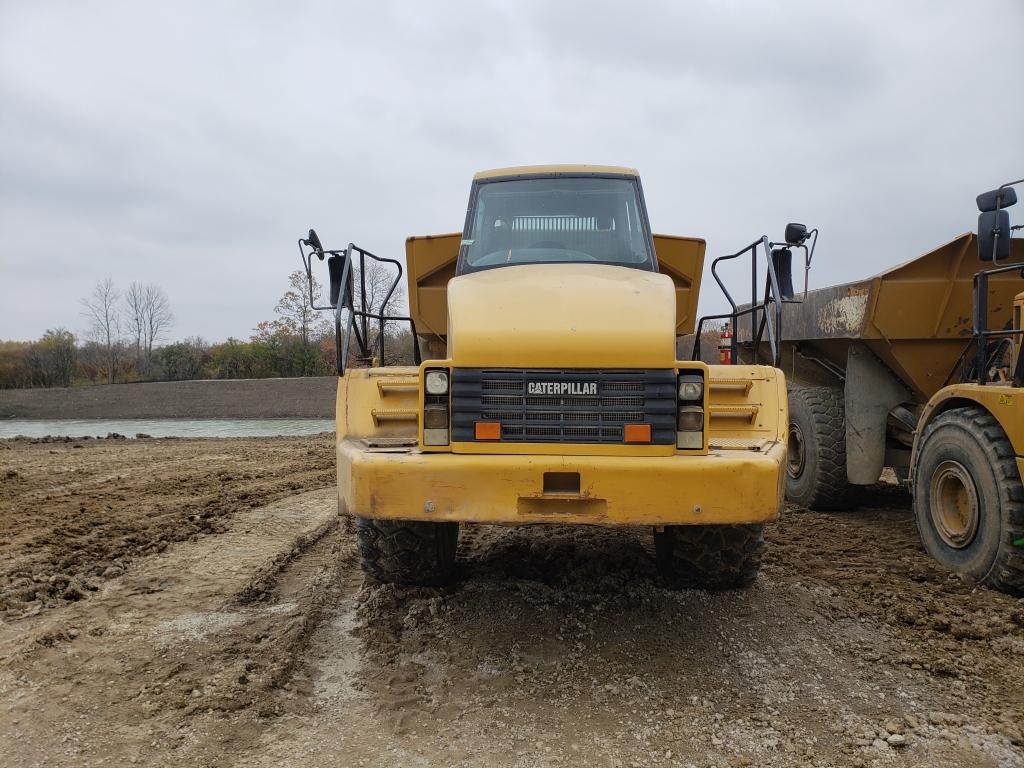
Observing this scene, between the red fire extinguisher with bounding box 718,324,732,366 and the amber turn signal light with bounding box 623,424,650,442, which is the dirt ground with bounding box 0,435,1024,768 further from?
the red fire extinguisher with bounding box 718,324,732,366

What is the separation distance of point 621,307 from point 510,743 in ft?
6.87

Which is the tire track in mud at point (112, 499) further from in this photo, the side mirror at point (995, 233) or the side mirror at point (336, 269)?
the side mirror at point (995, 233)

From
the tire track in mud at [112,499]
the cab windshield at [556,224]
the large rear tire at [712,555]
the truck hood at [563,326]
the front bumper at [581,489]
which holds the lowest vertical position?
the tire track in mud at [112,499]

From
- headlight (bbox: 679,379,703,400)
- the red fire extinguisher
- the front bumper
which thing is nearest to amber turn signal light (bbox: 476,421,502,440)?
the front bumper

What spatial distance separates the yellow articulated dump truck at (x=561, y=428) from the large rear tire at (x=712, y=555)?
0.4 inches

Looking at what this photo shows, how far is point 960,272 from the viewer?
21.0ft

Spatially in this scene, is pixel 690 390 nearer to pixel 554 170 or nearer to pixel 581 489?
pixel 581 489

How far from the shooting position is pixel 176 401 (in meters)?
23.1

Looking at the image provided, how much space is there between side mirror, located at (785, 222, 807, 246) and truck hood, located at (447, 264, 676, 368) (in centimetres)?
105

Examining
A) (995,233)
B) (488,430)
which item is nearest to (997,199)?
(995,233)

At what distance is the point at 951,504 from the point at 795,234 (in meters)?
2.31

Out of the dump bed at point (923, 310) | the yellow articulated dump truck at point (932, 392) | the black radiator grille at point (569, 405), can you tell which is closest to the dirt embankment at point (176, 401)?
the yellow articulated dump truck at point (932, 392)

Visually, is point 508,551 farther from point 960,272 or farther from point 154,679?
point 960,272

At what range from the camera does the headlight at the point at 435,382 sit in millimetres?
3932
